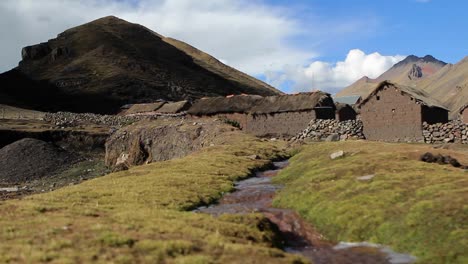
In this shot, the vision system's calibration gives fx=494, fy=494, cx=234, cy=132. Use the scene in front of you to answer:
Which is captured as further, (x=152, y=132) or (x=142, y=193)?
(x=152, y=132)

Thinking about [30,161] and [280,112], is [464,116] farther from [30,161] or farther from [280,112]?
[30,161]

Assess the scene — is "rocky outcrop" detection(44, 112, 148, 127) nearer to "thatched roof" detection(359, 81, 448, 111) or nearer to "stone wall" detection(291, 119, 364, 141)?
"stone wall" detection(291, 119, 364, 141)

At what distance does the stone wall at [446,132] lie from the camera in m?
70.1

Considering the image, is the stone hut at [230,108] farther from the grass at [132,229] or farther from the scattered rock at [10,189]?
the grass at [132,229]

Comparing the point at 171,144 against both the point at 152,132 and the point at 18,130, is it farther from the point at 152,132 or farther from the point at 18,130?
the point at 18,130

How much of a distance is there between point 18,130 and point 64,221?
113991 millimetres

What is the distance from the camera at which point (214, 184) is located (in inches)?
1693

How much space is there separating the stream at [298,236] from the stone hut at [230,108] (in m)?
67.1

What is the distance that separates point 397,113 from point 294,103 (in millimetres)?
23949

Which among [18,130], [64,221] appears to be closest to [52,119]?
[18,130]

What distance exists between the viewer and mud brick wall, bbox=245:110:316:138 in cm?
9544

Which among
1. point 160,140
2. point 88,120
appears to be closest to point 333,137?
point 160,140

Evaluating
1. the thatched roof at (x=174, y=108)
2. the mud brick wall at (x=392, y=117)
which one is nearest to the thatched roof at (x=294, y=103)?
the mud brick wall at (x=392, y=117)

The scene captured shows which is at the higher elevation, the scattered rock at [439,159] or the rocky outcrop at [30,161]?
the scattered rock at [439,159]
